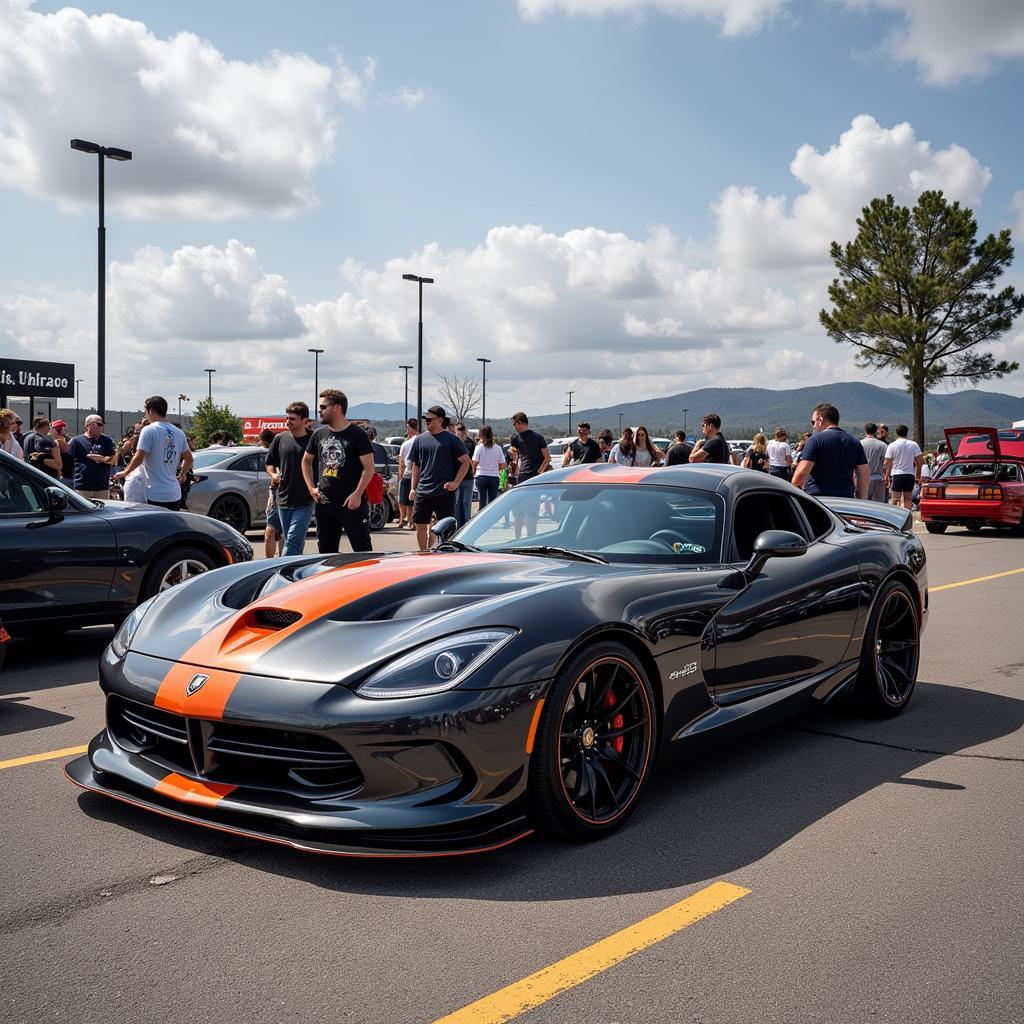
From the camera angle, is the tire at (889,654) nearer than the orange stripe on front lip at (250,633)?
No

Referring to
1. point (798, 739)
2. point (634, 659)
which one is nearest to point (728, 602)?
point (634, 659)

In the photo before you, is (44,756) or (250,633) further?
(44,756)

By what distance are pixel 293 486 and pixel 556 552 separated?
5688 millimetres

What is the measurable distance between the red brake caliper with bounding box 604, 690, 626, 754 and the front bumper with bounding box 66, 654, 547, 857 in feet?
1.51

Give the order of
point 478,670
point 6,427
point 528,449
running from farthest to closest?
point 528,449
point 6,427
point 478,670

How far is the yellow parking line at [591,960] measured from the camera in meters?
2.68

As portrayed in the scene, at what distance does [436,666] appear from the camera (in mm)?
3564

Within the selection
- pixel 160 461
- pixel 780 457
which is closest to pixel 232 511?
pixel 160 461

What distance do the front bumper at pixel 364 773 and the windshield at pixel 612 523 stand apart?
54.9 inches

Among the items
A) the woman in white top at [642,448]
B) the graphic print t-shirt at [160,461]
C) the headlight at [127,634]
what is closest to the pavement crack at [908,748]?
the headlight at [127,634]

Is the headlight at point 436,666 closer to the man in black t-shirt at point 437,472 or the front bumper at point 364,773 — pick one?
the front bumper at point 364,773

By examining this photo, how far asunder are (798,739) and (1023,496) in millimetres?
A: 15579

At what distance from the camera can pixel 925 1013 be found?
2.69m

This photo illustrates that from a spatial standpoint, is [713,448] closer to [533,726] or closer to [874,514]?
[874,514]
